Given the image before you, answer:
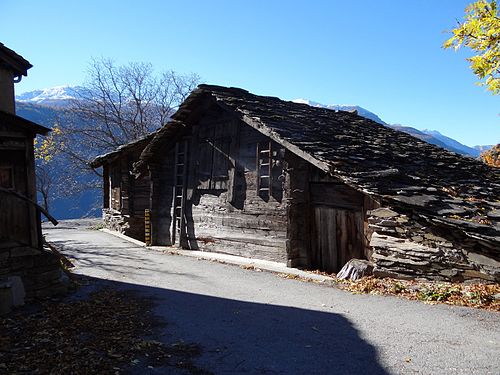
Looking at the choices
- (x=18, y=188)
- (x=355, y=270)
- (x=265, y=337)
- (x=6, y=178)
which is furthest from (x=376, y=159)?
(x=6, y=178)

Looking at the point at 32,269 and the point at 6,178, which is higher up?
the point at 6,178

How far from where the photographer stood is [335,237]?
997 cm

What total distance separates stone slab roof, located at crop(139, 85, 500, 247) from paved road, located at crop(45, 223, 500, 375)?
199 cm

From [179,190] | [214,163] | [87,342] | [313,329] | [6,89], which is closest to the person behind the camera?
[87,342]

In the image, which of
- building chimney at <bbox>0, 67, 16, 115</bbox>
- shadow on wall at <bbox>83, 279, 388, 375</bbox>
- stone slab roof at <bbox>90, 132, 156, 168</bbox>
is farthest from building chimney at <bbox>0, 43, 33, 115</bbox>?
stone slab roof at <bbox>90, 132, 156, 168</bbox>

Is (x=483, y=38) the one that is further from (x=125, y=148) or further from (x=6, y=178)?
(x=125, y=148)

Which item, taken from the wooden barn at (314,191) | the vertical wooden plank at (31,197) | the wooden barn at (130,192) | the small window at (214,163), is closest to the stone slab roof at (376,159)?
the wooden barn at (314,191)

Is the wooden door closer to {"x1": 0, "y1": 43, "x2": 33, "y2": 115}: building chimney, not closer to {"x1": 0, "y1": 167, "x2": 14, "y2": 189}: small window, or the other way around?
{"x1": 0, "y1": 167, "x2": 14, "y2": 189}: small window

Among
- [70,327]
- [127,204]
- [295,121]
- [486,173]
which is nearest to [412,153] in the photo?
[486,173]

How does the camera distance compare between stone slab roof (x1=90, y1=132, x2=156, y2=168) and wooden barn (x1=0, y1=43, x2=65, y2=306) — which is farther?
stone slab roof (x1=90, y1=132, x2=156, y2=168)

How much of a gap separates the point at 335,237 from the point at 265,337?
16.6 feet

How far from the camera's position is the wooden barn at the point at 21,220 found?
684 cm

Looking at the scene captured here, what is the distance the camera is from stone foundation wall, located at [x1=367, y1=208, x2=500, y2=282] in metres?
7.07

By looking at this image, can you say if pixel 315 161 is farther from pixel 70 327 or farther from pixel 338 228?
pixel 70 327
